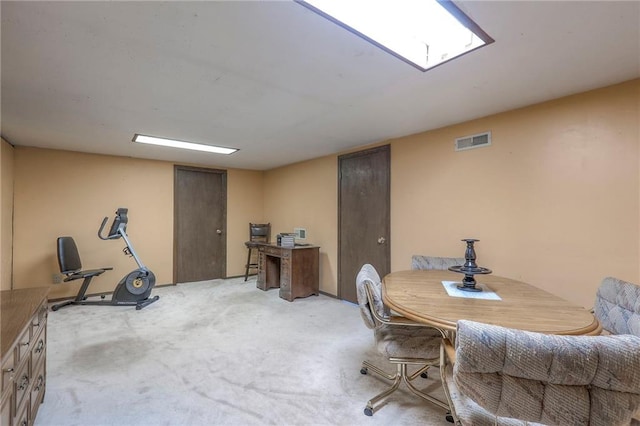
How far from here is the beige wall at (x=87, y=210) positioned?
399 cm

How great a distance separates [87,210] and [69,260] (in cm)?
86

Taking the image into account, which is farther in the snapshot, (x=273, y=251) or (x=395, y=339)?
(x=273, y=251)

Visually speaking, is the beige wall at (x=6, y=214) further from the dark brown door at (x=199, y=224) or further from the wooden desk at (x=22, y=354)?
the wooden desk at (x=22, y=354)

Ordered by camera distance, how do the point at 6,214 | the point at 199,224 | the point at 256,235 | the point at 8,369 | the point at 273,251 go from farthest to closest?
1. the point at 256,235
2. the point at 199,224
3. the point at 273,251
4. the point at 6,214
5. the point at 8,369

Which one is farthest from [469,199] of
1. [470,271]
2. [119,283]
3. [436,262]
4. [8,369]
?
[119,283]

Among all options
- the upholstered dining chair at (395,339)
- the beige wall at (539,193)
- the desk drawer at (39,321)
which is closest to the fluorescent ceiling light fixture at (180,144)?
the desk drawer at (39,321)

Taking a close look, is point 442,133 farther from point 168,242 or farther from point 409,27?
point 168,242

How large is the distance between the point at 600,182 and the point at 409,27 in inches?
77.0

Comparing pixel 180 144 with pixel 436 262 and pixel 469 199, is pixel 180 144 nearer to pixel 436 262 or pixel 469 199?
pixel 436 262

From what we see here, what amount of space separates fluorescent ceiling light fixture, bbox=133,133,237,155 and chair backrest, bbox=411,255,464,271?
3.04 metres

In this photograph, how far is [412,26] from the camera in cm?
156

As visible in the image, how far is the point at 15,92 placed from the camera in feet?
7.38

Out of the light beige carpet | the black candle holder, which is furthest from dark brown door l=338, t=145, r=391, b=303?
the black candle holder

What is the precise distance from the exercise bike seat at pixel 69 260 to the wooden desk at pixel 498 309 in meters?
4.16
